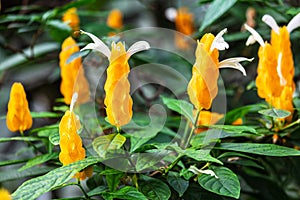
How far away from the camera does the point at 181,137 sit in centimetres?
97

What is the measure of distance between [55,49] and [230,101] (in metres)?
0.59

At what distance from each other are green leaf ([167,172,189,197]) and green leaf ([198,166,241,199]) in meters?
0.02

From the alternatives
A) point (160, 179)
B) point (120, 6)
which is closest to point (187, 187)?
point (160, 179)

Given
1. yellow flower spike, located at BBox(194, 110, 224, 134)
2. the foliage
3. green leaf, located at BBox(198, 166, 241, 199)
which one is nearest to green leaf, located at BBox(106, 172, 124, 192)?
the foliage

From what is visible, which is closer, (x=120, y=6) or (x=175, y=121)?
(x=175, y=121)

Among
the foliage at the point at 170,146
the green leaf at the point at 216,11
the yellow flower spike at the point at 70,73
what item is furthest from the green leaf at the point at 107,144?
the green leaf at the point at 216,11

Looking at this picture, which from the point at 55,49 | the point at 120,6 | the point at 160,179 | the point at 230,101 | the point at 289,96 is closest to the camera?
the point at 160,179

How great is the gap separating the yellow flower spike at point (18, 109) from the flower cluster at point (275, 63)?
41 centimetres

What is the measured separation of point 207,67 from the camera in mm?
730

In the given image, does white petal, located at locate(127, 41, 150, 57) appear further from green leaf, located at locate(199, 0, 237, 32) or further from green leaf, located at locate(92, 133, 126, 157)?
green leaf, located at locate(199, 0, 237, 32)

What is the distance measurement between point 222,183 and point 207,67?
0.57 ft

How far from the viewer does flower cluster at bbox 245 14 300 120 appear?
0.83 meters

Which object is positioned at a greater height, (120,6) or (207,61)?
(207,61)

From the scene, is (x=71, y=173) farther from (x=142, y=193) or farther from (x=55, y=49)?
(x=55, y=49)
